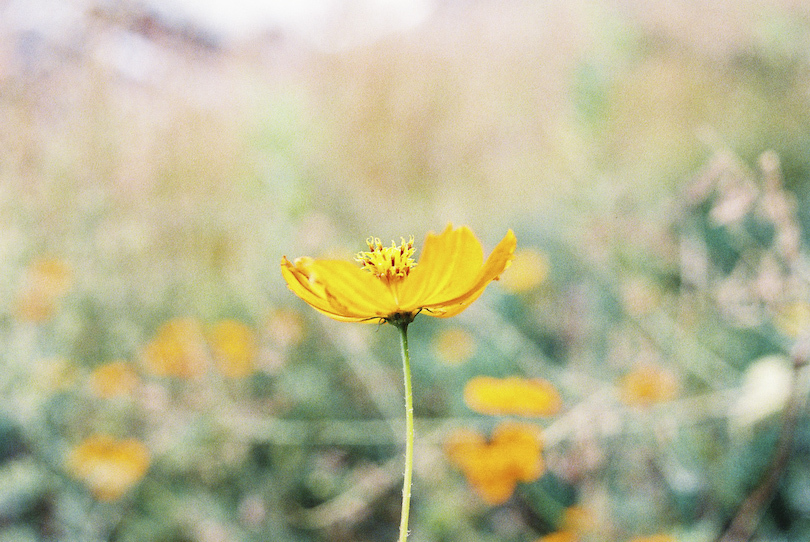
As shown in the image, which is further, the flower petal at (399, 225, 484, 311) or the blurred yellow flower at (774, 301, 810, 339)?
the blurred yellow flower at (774, 301, 810, 339)

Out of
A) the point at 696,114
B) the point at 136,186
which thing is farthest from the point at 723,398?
the point at 696,114

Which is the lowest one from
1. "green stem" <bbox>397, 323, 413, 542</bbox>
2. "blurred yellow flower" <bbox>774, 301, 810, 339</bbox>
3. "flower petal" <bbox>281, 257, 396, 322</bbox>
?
"green stem" <bbox>397, 323, 413, 542</bbox>

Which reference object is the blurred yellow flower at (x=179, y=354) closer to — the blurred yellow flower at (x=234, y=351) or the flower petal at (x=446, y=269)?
the blurred yellow flower at (x=234, y=351)

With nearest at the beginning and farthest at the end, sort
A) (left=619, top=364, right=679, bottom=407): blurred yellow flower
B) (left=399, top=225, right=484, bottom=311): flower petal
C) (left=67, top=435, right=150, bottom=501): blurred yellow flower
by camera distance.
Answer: (left=399, top=225, right=484, bottom=311): flower petal, (left=619, top=364, right=679, bottom=407): blurred yellow flower, (left=67, top=435, right=150, bottom=501): blurred yellow flower

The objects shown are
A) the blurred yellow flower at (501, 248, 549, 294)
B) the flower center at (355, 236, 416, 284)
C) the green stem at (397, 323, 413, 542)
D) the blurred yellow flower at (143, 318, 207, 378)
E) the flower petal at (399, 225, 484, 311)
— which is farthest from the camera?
the blurred yellow flower at (501, 248, 549, 294)

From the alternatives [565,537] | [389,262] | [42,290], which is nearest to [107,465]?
[42,290]

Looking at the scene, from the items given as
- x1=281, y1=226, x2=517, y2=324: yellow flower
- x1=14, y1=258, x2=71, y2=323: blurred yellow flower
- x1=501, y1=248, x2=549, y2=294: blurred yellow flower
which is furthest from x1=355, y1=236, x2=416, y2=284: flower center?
x1=14, y1=258, x2=71, y2=323: blurred yellow flower

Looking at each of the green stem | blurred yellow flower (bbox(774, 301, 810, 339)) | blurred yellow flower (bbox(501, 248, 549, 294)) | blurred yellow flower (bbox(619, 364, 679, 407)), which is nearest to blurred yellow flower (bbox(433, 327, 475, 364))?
blurred yellow flower (bbox(501, 248, 549, 294))

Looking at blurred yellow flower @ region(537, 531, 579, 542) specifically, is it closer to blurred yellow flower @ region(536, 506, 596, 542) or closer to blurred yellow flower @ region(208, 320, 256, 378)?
blurred yellow flower @ region(536, 506, 596, 542)

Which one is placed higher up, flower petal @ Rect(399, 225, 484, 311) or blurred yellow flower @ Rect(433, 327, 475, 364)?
blurred yellow flower @ Rect(433, 327, 475, 364)
